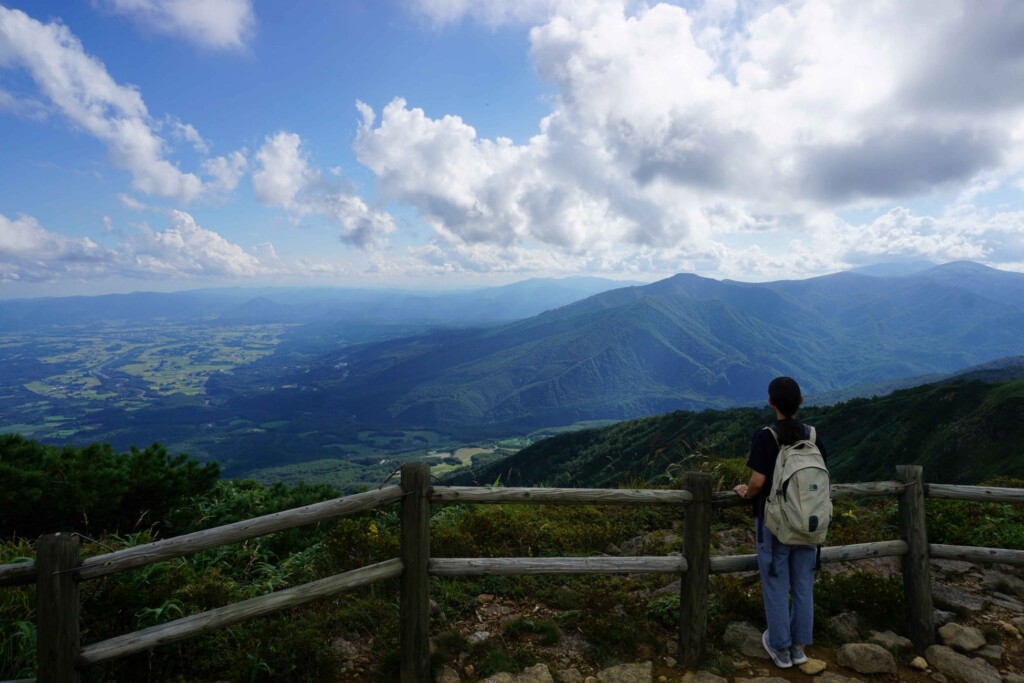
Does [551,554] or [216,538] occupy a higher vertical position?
[216,538]

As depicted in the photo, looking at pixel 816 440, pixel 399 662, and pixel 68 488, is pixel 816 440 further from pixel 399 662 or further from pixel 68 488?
pixel 68 488

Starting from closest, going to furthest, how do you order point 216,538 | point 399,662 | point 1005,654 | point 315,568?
point 216,538 → point 399,662 → point 1005,654 → point 315,568

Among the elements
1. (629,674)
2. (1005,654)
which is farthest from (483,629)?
(1005,654)

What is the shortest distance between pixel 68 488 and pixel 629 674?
6574 millimetres

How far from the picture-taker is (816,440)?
4.16 m

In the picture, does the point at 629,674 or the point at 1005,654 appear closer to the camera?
the point at 629,674

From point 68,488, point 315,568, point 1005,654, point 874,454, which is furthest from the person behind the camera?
point 874,454

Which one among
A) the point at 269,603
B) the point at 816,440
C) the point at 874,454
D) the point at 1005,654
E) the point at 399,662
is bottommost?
the point at 874,454

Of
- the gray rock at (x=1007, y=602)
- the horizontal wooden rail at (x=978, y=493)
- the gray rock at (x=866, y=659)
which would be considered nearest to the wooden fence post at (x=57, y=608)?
the gray rock at (x=866, y=659)

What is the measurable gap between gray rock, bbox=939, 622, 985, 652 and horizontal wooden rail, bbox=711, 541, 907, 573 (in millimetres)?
850

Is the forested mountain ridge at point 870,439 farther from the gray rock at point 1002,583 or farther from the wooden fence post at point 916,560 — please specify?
the wooden fence post at point 916,560

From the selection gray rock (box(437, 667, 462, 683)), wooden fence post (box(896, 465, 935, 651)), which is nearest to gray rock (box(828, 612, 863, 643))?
wooden fence post (box(896, 465, 935, 651))

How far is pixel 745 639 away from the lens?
4.62 metres

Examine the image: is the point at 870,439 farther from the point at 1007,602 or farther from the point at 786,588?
the point at 786,588
